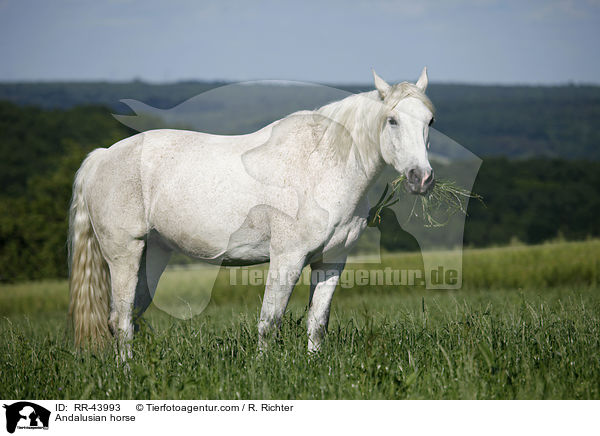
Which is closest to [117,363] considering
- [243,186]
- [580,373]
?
[243,186]

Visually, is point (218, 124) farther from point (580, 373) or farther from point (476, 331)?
point (580, 373)

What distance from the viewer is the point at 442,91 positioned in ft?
293

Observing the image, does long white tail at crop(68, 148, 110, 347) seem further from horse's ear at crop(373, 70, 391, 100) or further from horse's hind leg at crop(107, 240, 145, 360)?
horse's ear at crop(373, 70, 391, 100)

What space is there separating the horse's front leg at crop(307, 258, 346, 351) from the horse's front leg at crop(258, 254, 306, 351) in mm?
345

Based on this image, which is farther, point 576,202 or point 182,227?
point 576,202

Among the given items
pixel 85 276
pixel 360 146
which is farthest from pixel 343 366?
pixel 85 276

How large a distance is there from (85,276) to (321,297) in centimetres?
255

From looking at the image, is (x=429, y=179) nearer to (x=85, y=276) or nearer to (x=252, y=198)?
(x=252, y=198)

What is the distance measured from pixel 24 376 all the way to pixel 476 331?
4020mm

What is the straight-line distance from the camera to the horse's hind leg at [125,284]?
4.86m

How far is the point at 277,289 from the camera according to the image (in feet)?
14.2

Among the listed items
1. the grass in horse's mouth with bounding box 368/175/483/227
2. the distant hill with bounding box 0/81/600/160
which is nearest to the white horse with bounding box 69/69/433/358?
the grass in horse's mouth with bounding box 368/175/483/227
